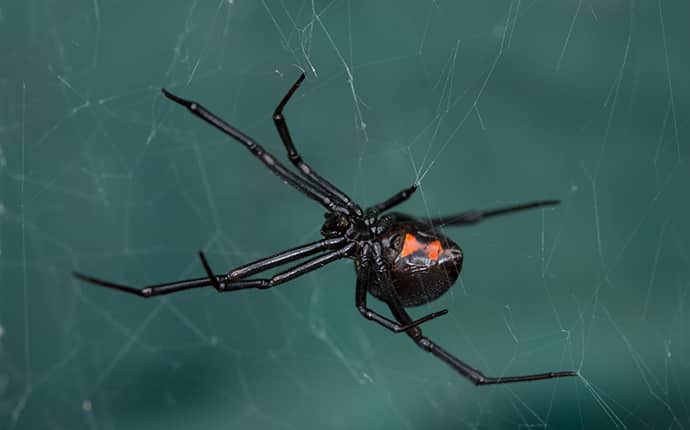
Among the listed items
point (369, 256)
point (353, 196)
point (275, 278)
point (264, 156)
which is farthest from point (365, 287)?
point (353, 196)

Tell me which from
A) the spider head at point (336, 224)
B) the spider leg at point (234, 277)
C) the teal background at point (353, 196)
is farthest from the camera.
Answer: the teal background at point (353, 196)

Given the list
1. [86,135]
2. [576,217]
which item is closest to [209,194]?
[86,135]

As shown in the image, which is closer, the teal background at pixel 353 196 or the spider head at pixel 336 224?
the spider head at pixel 336 224

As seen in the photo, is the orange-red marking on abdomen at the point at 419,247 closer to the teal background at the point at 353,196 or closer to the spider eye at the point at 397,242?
the spider eye at the point at 397,242

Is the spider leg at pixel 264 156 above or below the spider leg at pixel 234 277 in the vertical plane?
above

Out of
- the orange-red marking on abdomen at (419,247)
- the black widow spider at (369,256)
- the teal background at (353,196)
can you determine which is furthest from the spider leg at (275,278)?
the teal background at (353,196)

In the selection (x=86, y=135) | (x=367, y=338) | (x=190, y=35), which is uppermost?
(x=190, y=35)

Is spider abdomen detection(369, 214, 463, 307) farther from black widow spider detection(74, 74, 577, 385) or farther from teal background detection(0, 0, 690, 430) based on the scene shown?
teal background detection(0, 0, 690, 430)

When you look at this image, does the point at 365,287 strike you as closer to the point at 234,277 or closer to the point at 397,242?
the point at 397,242

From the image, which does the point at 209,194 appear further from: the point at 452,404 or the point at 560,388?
the point at 560,388
